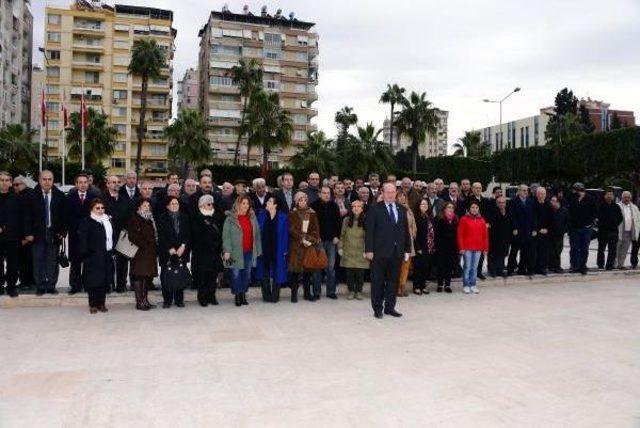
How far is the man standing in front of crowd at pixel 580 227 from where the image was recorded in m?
12.0

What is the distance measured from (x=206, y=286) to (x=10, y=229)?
3.07 meters

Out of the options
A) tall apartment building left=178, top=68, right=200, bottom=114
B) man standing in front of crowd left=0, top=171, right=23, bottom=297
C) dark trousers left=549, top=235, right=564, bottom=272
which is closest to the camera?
man standing in front of crowd left=0, top=171, right=23, bottom=297

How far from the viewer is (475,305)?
8.84m

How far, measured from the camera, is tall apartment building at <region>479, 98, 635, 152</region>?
378 ft

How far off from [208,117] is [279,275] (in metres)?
71.8

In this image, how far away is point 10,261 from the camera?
8578mm

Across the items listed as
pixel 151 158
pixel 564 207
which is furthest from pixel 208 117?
pixel 564 207

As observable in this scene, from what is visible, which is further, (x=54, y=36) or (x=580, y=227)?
(x=54, y=36)

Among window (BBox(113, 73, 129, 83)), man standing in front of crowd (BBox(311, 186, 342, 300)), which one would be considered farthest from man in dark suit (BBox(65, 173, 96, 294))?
window (BBox(113, 73, 129, 83))

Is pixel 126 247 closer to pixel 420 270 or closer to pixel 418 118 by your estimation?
pixel 420 270

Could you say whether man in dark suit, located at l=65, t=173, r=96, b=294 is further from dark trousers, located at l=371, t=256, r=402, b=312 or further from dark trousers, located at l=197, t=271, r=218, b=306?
dark trousers, located at l=371, t=256, r=402, b=312

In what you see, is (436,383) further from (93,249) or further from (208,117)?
(208,117)

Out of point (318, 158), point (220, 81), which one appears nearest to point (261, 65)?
point (220, 81)

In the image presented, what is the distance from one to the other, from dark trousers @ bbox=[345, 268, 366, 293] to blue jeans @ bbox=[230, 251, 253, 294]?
1756mm
